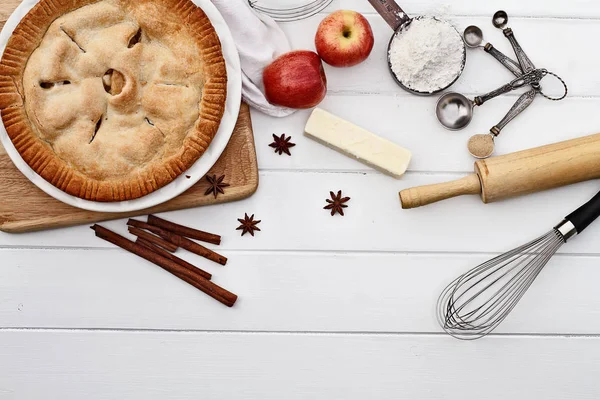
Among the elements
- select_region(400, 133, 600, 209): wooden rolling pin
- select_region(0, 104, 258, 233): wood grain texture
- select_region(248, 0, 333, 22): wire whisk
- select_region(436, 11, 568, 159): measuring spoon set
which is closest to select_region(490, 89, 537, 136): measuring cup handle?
select_region(436, 11, 568, 159): measuring spoon set

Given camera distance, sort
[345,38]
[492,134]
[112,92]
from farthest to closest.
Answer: [492,134], [345,38], [112,92]

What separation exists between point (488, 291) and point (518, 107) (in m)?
0.65

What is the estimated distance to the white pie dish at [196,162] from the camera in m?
1.96

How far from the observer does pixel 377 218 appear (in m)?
2.17

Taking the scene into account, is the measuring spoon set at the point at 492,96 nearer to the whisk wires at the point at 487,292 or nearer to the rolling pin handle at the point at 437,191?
the rolling pin handle at the point at 437,191

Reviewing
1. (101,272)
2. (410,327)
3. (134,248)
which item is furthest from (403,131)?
(101,272)

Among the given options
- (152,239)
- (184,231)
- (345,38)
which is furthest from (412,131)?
(152,239)

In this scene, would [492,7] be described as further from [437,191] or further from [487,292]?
[487,292]

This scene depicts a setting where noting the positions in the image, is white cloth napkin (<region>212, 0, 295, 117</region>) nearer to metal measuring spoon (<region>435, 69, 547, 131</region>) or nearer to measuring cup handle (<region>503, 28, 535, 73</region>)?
metal measuring spoon (<region>435, 69, 547, 131</region>)

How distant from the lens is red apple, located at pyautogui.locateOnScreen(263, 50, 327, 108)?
204cm

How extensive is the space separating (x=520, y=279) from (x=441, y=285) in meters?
0.28

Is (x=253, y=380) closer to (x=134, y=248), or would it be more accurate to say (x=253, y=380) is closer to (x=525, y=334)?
(x=134, y=248)

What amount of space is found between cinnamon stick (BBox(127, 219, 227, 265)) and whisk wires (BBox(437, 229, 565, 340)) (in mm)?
808

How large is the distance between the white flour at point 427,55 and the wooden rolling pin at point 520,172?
0.33 m
